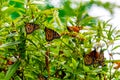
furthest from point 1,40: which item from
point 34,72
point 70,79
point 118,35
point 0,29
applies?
point 118,35

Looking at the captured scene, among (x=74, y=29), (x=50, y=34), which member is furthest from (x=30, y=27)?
(x=74, y=29)

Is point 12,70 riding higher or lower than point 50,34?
lower

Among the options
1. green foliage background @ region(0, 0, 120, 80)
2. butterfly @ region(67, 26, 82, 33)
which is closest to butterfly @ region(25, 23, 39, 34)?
green foliage background @ region(0, 0, 120, 80)

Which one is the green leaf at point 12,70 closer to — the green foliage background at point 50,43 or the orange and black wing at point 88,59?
the green foliage background at point 50,43

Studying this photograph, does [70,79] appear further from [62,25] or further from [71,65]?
[62,25]

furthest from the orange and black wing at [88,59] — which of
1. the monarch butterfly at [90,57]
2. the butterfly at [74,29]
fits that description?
the butterfly at [74,29]

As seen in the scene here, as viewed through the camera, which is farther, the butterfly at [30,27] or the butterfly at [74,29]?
the butterfly at [74,29]

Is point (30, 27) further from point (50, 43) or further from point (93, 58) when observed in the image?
point (93, 58)

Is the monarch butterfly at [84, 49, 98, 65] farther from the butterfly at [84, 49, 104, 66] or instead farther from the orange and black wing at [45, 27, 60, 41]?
the orange and black wing at [45, 27, 60, 41]
